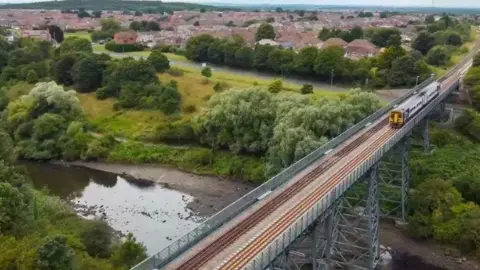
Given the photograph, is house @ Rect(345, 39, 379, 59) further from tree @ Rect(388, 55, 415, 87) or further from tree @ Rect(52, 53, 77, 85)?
tree @ Rect(52, 53, 77, 85)

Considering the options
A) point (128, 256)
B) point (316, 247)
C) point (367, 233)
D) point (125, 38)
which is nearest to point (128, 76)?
point (125, 38)

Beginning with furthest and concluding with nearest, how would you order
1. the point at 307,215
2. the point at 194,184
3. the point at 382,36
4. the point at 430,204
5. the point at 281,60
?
1. the point at 382,36
2. the point at 281,60
3. the point at 194,184
4. the point at 430,204
5. the point at 307,215

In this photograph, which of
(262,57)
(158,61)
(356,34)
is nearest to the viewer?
(158,61)

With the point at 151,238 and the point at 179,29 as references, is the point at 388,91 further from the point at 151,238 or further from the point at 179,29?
the point at 179,29

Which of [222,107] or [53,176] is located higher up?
[222,107]

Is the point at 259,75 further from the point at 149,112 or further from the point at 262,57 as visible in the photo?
the point at 149,112

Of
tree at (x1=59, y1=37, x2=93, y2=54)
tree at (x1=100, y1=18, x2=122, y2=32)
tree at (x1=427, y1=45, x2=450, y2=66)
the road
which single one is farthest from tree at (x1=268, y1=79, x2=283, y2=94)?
tree at (x1=100, y1=18, x2=122, y2=32)

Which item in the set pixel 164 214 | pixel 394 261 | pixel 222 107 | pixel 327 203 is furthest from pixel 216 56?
pixel 327 203
